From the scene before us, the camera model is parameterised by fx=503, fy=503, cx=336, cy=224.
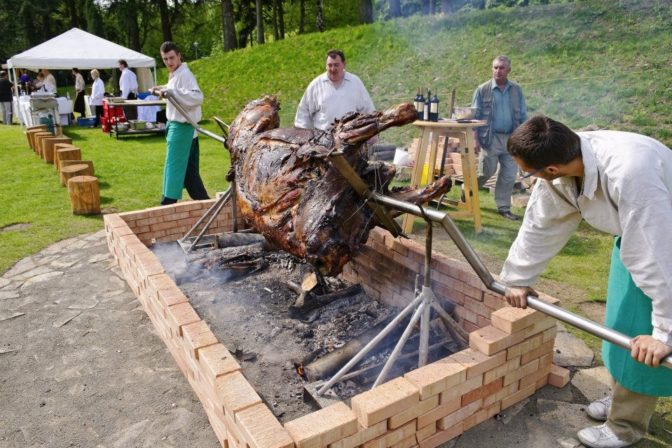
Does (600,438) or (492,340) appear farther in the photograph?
(492,340)

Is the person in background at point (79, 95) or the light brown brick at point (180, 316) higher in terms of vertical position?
the person in background at point (79, 95)

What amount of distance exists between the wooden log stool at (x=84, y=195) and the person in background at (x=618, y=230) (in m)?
6.13

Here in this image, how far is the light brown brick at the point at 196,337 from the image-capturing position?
2.94m

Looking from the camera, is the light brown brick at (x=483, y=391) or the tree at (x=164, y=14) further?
the tree at (x=164, y=14)

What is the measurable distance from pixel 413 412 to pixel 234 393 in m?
0.90

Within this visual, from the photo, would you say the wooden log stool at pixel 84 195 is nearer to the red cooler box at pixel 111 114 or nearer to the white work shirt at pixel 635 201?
the white work shirt at pixel 635 201

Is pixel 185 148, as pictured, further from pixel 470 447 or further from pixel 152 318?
pixel 470 447

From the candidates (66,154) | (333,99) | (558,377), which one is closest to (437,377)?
(558,377)

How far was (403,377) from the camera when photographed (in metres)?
2.58

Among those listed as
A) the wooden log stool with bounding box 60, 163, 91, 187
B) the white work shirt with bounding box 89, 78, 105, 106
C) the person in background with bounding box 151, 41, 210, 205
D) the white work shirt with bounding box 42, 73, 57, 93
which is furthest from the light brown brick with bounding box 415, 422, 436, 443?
the white work shirt with bounding box 42, 73, 57, 93

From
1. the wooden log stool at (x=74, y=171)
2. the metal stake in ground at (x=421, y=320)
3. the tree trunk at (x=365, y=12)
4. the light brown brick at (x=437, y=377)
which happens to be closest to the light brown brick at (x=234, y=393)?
the metal stake in ground at (x=421, y=320)

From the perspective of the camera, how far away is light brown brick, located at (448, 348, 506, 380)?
106 inches

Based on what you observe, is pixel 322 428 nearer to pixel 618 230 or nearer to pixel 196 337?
pixel 196 337

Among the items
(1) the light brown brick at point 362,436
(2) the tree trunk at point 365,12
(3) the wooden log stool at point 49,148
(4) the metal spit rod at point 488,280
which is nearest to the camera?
(4) the metal spit rod at point 488,280
